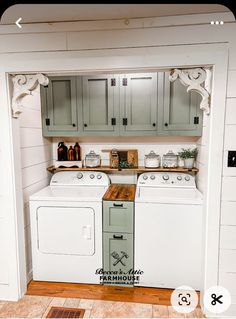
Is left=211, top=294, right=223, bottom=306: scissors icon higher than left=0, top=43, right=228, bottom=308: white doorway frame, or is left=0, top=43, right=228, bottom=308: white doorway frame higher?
left=0, top=43, right=228, bottom=308: white doorway frame

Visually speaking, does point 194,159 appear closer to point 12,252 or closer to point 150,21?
point 150,21

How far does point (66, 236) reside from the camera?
227cm

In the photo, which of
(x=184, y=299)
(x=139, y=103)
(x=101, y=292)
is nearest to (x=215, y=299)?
(x=184, y=299)

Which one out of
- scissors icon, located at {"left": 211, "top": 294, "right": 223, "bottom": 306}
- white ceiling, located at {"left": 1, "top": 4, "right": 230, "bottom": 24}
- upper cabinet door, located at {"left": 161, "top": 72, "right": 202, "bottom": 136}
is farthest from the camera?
upper cabinet door, located at {"left": 161, "top": 72, "right": 202, "bottom": 136}

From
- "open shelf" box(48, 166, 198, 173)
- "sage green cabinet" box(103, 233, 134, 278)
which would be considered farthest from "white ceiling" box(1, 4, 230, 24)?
"sage green cabinet" box(103, 233, 134, 278)

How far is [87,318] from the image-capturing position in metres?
1.87

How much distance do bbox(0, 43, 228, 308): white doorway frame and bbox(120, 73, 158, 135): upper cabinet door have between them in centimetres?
67

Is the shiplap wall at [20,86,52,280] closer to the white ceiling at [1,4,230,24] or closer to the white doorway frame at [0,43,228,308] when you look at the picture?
the white doorway frame at [0,43,228,308]

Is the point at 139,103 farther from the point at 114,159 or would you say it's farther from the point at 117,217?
Answer: the point at 117,217

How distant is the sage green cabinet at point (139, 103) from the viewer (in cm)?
241

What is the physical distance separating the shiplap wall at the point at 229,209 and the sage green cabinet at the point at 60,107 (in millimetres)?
1549

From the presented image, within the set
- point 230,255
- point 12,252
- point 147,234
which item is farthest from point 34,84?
point 230,255

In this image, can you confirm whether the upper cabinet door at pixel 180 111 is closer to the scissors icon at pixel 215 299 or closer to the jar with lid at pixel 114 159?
the jar with lid at pixel 114 159

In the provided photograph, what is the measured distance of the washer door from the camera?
2.23m
